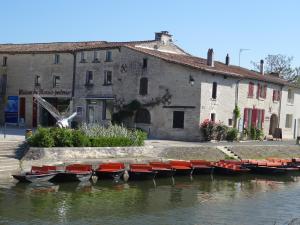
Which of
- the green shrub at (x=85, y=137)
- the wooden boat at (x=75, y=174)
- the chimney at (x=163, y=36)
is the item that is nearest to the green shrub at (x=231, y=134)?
the green shrub at (x=85, y=137)

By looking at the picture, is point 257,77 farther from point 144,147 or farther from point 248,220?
point 248,220

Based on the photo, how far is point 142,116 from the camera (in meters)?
45.0

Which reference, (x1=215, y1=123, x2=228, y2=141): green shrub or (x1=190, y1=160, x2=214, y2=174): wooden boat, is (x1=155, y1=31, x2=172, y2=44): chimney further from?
(x1=190, y1=160, x2=214, y2=174): wooden boat

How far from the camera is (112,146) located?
3228 centimetres

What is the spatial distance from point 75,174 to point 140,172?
3988 mm

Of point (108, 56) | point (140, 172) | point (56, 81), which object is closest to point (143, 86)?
point (108, 56)

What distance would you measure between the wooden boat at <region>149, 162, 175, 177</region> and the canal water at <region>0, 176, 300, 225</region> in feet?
1.44

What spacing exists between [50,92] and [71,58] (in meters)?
4.19

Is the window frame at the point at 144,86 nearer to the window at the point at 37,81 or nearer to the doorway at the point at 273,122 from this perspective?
the window at the point at 37,81

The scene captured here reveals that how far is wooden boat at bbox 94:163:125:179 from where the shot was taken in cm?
2684

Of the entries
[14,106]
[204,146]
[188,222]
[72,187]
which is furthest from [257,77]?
[188,222]

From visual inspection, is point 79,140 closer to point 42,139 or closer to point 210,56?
point 42,139

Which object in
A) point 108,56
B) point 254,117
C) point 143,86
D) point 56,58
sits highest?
point 108,56

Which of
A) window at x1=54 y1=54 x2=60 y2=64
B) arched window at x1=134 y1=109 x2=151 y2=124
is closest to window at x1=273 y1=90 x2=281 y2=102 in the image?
arched window at x1=134 y1=109 x2=151 y2=124
